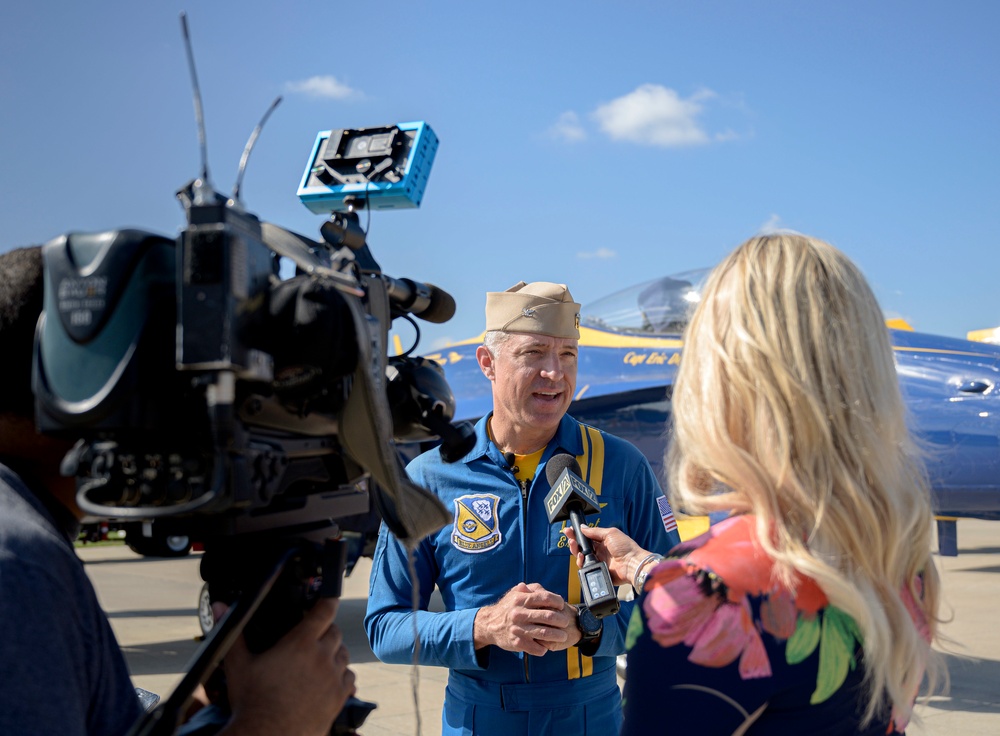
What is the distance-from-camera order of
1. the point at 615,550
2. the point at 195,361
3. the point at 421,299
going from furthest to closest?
the point at 615,550 < the point at 421,299 < the point at 195,361

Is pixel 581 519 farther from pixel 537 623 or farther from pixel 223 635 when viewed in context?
pixel 223 635

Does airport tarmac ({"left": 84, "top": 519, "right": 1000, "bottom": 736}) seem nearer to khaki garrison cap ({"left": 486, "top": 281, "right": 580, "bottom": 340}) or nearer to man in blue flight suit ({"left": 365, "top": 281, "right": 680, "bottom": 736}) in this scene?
man in blue flight suit ({"left": 365, "top": 281, "right": 680, "bottom": 736})

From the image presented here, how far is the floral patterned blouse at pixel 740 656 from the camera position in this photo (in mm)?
1174

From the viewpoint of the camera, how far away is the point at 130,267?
3.36 ft

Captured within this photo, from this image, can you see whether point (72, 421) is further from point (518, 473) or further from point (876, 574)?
point (518, 473)

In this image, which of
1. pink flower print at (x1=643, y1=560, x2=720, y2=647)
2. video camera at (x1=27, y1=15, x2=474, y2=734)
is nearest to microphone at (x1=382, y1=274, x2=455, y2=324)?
video camera at (x1=27, y1=15, x2=474, y2=734)

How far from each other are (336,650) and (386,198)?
2.63 ft

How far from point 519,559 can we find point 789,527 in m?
1.33

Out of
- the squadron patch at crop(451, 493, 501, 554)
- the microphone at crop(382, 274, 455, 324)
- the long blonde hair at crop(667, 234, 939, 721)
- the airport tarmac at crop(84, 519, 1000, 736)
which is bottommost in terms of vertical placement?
the airport tarmac at crop(84, 519, 1000, 736)

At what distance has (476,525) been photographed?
255 cm

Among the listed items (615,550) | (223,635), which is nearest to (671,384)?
(615,550)

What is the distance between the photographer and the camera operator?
995 millimetres

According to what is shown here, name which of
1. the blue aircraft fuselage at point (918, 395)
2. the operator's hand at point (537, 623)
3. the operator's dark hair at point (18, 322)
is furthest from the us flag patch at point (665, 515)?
the blue aircraft fuselage at point (918, 395)

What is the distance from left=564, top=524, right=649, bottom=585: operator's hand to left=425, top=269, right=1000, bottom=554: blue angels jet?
160 inches
